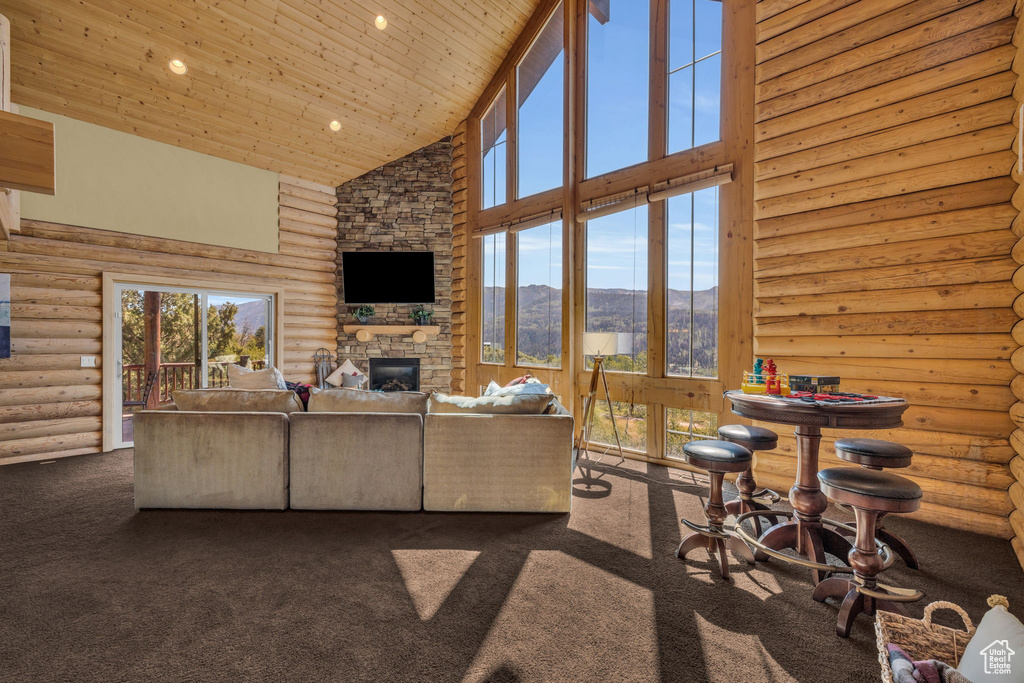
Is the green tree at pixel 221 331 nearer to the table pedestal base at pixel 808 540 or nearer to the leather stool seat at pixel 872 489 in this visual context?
the table pedestal base at pixel 808 540

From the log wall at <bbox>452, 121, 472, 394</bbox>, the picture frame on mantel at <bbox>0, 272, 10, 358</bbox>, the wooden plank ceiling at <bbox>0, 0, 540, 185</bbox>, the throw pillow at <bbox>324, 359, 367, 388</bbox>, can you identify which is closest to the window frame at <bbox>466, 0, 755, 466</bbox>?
the log wall at <bbox>452, 121, 472, 394</bbox>

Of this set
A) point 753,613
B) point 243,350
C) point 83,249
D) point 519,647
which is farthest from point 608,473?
point 83,249

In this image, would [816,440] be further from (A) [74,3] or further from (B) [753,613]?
(A) [74,3]

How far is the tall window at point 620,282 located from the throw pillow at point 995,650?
3.47 meters

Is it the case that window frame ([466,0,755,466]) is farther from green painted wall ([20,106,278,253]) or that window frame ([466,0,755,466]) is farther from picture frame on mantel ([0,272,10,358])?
picture frame on mantel ([0,272,10,358])

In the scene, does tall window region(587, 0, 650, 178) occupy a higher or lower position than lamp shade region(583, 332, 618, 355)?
higher

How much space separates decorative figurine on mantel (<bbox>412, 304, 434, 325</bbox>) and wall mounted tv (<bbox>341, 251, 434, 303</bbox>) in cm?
20

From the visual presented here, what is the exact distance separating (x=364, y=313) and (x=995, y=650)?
23.2 ft

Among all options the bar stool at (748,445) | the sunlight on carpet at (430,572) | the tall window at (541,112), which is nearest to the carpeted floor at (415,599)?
the sunlight on carpet at (430,572)

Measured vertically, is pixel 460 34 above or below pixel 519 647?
A: above

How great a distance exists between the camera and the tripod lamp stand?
4.62 meters

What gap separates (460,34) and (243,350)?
4.98 meters

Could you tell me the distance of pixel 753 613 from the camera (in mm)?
2211

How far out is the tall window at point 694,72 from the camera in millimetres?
4512
